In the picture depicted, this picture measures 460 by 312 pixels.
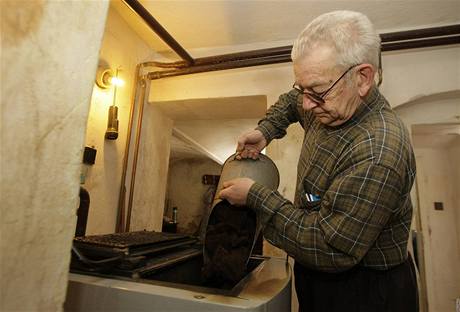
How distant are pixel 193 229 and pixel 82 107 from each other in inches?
212

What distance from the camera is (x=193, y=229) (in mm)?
5602

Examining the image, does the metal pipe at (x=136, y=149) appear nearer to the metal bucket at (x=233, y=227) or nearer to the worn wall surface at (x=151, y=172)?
the worn wall surface at (x=151, y=172)

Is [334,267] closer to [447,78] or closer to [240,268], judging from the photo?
[240,268]

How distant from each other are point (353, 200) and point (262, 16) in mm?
1362

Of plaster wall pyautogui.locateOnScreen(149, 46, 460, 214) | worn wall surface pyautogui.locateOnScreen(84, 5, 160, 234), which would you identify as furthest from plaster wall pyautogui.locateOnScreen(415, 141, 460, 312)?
worn wall surface pyautogui.locateOnScreen(84, 5, 160, 234)

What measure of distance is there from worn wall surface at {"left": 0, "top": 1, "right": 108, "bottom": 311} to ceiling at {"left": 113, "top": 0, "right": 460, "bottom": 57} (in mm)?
1312

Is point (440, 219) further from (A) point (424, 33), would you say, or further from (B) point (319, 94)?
(B) point (319, 94)

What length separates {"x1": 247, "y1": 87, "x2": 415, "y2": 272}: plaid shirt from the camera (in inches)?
26.2

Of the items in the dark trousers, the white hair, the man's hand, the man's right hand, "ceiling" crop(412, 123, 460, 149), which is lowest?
the dark trousers

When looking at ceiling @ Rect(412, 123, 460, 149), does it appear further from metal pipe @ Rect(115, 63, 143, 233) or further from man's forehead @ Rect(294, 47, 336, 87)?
metal pipe @ Rect(115, 63, 143, 233)

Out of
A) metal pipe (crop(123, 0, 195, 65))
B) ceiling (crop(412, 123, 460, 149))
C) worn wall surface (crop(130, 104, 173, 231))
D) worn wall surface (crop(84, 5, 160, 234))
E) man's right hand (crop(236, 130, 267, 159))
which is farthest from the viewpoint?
ceiling (crop(412, 123, 460, 149))

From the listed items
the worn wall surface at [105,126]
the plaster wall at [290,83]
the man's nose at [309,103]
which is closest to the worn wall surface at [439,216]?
the plaster wall at [290,83]

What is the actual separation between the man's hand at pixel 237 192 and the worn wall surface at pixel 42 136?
1.36 feet

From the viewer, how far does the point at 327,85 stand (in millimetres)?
749
